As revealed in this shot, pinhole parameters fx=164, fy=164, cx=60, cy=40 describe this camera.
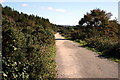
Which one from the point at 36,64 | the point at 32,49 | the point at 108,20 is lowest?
the point at 36,64

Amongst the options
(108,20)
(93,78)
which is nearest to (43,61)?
(93,78)

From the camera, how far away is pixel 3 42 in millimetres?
6695

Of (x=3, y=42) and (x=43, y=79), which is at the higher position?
(x=3, y=42)

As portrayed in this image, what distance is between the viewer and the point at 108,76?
30.6 ft

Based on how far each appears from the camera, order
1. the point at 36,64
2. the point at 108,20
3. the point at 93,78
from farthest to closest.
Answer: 1. the point at 108,20
2. the point at 93,78
3. the point at 36,64

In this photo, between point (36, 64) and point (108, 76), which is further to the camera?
point (108, 76)

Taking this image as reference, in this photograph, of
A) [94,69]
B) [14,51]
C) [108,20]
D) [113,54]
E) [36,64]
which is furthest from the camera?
[108,20]

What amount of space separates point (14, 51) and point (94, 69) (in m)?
5.97

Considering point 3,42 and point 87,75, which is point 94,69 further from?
point 3,42

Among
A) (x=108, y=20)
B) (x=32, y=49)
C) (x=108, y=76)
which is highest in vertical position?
(x=108, y=20)

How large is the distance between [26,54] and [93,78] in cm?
397

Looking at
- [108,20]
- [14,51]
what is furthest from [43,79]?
[108,20]

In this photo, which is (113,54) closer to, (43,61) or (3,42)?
(43,61)

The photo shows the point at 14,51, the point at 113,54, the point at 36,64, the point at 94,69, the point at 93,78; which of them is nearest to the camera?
the point at 14,51
